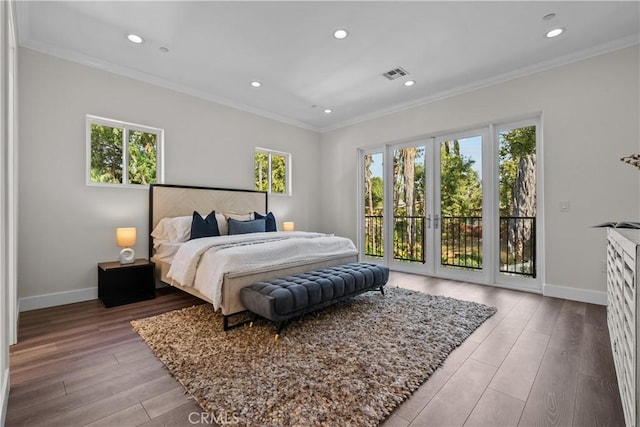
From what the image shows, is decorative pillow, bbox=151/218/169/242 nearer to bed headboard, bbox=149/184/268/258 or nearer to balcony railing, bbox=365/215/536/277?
bed headboard, bbox=149/184/268/258

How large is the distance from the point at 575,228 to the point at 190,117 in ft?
17.1

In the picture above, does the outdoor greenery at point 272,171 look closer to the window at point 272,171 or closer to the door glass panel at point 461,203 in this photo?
the window at point 272,171

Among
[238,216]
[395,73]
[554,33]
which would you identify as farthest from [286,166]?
[554,33]

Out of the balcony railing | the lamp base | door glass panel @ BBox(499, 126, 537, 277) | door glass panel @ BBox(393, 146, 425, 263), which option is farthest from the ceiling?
the lamp base

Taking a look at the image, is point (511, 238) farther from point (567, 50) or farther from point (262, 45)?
point (262, 45)

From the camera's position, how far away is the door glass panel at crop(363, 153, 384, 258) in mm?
5453

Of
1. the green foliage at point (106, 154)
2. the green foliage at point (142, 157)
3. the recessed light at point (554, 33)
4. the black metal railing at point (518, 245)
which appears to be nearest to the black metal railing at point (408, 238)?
the black metal railing at point (518, 245)

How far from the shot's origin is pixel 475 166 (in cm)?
432

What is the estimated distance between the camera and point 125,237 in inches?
135

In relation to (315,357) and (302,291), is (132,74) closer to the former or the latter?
(302,291)

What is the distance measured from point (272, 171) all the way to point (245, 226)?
68.7 inches

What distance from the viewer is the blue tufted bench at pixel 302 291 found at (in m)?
2.32

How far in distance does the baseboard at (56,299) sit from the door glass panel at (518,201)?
5.34 meters

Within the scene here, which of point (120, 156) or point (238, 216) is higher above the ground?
point (120, 156)
